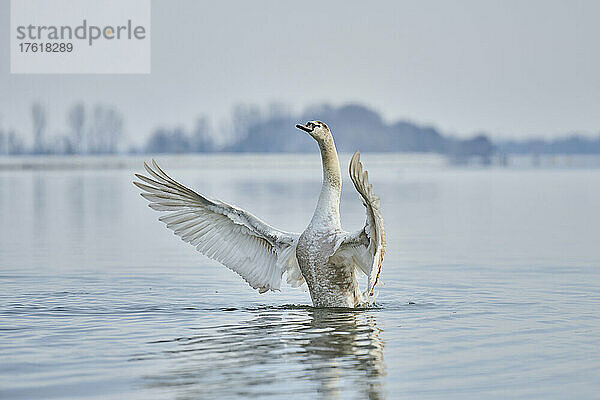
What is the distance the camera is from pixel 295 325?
10977mm

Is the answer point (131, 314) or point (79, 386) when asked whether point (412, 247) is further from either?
point (79, 386)

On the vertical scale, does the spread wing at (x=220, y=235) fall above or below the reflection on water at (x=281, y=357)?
above

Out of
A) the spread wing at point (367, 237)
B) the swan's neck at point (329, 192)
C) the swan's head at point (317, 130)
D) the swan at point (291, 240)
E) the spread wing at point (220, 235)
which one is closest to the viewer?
the spread wing at point (367, 237)

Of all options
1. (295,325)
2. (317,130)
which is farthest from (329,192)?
(295,325)

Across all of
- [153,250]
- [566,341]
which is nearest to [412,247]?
[153,250]

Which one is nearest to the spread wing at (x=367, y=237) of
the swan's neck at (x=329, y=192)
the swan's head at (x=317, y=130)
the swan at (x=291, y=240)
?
the swan at (x=291, y=240)

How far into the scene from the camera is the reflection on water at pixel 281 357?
313 inches

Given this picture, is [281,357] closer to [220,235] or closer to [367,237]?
[367,237]

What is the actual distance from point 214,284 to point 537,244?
800cm

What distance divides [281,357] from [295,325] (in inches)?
71.9

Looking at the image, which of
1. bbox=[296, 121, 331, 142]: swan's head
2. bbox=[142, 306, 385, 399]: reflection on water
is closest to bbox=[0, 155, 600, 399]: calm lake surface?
bbox=[142, 306, 385, 399]: reflection on water

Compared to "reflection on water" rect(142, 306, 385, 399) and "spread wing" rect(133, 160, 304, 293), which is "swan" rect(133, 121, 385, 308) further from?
"reflection on water" rect(142, 306, 385, 399)

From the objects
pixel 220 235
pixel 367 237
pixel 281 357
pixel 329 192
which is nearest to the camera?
pixel 281 357

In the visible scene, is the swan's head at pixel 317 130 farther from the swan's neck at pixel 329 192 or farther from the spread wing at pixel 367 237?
the spread wing at pixel 367 237
